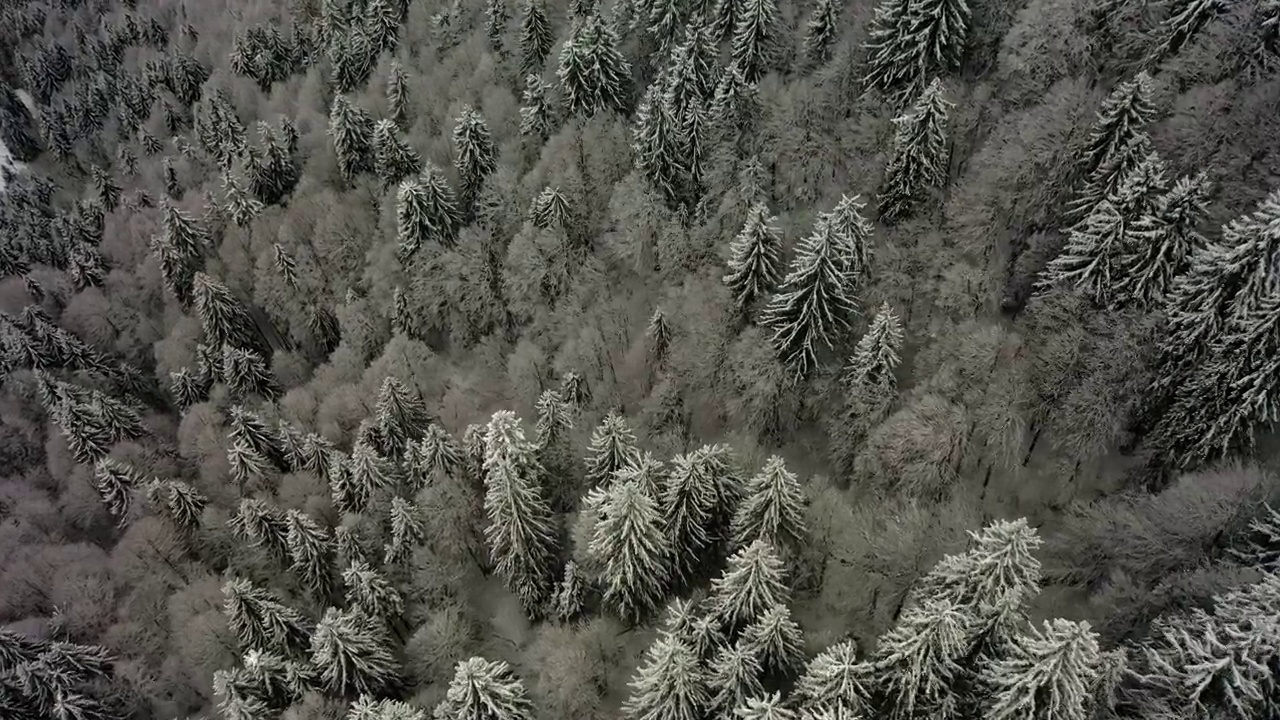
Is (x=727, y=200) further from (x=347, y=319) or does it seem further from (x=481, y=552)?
(x=347, y=319)

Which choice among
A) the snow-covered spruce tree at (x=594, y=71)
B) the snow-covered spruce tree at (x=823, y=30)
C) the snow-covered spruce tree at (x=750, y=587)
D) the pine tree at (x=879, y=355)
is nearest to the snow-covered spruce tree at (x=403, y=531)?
the snow-covered spruce tree at (x=750, y=587)

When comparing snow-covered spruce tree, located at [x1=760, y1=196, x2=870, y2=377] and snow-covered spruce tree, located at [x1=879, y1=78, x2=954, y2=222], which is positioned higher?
snow-covered spruce tree, located at [x1=879, y1=78, x2=954, y2=222]

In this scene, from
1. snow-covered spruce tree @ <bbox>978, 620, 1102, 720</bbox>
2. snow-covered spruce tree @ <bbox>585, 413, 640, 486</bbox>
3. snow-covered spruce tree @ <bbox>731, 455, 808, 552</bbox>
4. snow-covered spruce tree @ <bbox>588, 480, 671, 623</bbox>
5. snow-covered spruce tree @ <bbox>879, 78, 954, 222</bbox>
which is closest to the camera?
snow-covered spruce tree @ <bbox>978, 620, 1102, 720</bbox>

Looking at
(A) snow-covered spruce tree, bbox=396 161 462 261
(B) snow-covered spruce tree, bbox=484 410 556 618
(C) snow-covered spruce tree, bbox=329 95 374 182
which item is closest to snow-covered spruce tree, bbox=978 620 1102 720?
(B) snow-covered spruce tree, bbox=484 410 556 618

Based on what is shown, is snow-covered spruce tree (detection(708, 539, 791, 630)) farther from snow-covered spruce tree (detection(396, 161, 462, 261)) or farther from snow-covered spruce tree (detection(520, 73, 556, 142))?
snow-covered spruce tree (detection(520, 73, 556, 142))

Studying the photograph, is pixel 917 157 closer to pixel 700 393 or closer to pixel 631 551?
pixel 700 393

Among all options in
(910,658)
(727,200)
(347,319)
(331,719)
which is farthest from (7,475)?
(910,658)
